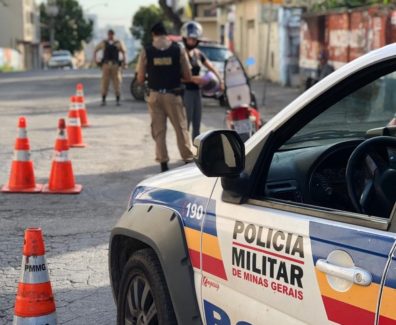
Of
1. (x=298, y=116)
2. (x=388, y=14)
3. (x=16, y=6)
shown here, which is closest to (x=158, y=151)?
(x=298, y=116)

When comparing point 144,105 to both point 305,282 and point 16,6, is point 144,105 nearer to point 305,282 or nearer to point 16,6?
point 305,282

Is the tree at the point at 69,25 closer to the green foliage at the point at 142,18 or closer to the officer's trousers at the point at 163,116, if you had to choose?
the green foliage at the point at 142,18

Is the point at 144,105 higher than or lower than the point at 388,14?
lower

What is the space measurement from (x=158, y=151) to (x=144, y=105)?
36.3ft

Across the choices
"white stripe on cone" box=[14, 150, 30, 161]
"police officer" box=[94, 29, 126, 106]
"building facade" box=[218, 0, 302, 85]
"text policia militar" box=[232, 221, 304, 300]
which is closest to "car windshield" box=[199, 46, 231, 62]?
"building facade" box=[218, 0, 302, 85]

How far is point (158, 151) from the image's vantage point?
10.4 meters

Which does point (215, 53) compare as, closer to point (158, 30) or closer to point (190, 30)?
point (190, 30)

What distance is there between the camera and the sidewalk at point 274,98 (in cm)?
2043

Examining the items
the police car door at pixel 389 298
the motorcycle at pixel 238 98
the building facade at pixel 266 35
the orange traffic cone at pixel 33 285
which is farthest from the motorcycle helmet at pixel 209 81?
the building facade at pixel 266 35

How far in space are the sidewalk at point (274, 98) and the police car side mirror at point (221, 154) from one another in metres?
14.9

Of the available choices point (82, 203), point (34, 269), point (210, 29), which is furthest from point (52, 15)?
point (34, 269)

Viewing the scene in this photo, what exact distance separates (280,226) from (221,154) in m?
0.43

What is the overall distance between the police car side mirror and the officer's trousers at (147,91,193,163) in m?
6.89

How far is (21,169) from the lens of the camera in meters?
9.15
